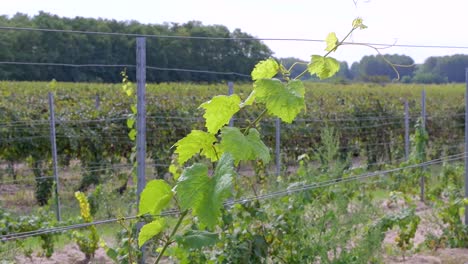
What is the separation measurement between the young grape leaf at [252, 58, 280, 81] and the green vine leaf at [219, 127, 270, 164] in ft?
0.77

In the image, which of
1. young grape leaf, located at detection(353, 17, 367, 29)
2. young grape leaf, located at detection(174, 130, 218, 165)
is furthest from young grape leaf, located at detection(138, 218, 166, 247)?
young grape leaf, located at detection(353, 17, 367, 29)

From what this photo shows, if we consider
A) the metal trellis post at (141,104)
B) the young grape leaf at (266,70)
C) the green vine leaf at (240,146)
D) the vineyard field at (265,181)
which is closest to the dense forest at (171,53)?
the vineyard field at (265,181)

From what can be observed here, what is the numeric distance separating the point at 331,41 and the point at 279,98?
1.30ft

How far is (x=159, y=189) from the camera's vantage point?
6.81 feet

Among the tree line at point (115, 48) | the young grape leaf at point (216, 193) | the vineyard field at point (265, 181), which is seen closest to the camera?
the young grape leaf at point (216, 193)

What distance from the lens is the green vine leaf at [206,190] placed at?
1.81m

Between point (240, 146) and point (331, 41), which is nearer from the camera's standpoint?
point (240, 146)

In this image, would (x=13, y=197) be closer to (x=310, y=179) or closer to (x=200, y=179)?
(x=310, y=179)

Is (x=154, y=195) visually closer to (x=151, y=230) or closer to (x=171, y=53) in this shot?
(x=151, y=230)

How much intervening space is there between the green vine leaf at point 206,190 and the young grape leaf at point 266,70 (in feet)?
1.10

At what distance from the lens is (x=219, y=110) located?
2012mm

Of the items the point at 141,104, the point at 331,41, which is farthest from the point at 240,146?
the point at 141,104

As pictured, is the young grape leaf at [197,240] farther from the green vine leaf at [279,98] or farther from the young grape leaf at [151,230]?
Result: the green vine leaf at [279,98]

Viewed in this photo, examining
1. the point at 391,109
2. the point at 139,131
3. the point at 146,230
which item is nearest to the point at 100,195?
the point at 139,131
